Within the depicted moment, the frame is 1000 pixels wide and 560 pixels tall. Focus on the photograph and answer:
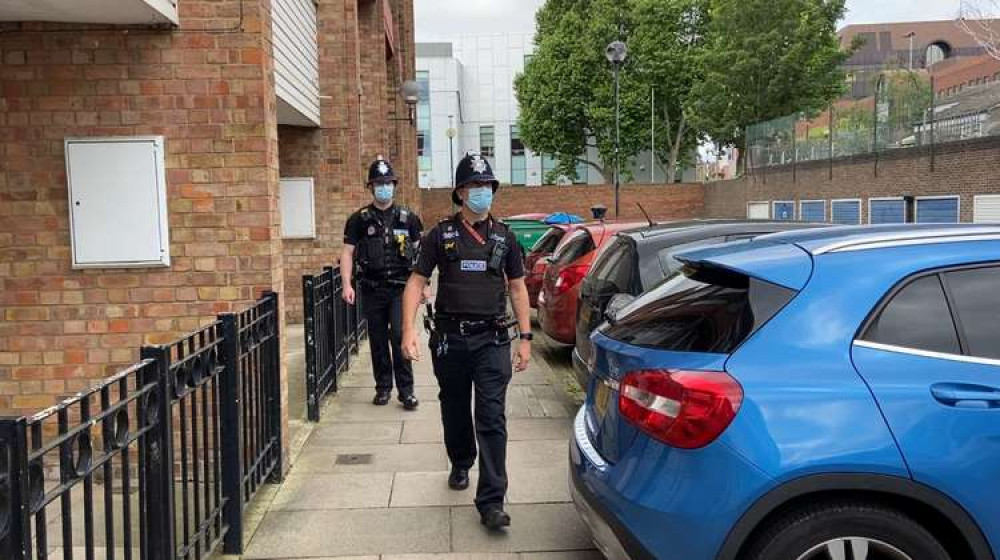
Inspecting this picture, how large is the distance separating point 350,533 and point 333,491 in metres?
0.67

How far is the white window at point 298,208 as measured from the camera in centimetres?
1129

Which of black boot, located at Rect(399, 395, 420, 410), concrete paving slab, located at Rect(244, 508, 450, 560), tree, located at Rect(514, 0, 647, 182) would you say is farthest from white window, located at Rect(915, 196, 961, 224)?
concrete paving slab, located at Rect(244, 508, 450, 560)

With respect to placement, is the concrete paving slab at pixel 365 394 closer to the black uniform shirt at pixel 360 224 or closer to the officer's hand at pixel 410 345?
the black uniform shirt at pixel 360 224

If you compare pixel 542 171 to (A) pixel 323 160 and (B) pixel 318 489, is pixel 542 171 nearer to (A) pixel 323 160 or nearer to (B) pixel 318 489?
(A) pixel 323 160

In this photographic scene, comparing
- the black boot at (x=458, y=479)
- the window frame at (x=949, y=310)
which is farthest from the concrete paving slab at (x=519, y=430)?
the window frame at (x=949, y=310)

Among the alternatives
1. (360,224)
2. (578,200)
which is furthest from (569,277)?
(578,200)

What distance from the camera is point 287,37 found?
29.2 feet

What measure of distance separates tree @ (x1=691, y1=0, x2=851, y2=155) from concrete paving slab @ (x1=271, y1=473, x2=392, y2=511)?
32180mm

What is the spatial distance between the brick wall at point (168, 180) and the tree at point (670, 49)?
3711 cm

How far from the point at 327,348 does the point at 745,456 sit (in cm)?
499

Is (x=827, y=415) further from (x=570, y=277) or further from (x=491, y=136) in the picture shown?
(x=491, y=136)

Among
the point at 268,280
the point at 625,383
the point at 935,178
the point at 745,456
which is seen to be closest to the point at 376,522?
the point at 268,280

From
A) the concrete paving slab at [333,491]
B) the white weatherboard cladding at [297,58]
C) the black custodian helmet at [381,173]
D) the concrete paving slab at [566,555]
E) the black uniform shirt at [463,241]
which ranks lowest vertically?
the concrete paving slab at [566,555]

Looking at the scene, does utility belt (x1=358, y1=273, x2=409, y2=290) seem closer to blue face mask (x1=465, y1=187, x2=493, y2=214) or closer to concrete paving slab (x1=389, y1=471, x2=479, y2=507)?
concrete paving slab (x1=389, y1=471, x2=479, y2=507)
